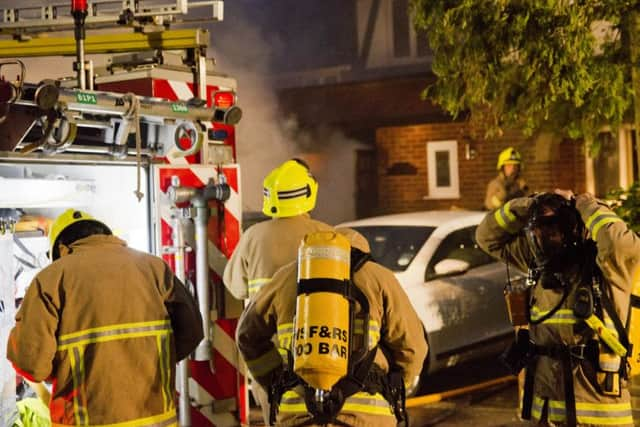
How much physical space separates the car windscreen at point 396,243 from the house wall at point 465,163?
5313 millimetres

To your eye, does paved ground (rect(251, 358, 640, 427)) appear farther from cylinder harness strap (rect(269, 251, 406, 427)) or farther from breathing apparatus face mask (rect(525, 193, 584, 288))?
cylinder harness strap (rect(269, 251, 406, 427))

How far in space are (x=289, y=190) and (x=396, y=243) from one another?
3.68 meters

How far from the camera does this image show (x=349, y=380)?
377cm

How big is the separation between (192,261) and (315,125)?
36.8ft

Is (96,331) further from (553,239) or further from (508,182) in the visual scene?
(508,182)

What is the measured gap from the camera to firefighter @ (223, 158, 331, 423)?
5.42 metres

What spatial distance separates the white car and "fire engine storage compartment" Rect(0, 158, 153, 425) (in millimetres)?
3388

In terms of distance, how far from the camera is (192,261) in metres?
5.55

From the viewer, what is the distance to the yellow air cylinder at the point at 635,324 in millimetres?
4844

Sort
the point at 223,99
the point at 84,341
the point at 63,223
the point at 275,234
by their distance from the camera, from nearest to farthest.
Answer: the point at 84,341
the point at 63,223
the point at 275,234
the point at 223,99

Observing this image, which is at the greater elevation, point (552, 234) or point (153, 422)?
point (552, 234)

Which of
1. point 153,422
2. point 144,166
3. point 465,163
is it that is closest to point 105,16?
point 144,166

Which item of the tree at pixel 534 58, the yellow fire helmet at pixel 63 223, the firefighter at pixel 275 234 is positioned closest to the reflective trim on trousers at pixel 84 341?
the yellow fire helmet at pixel 63 223

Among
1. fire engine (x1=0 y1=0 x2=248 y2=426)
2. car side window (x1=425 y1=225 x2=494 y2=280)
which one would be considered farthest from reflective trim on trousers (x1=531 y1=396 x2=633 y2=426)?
car side window (x1=425 y1=225 x2=494 y2=280)
